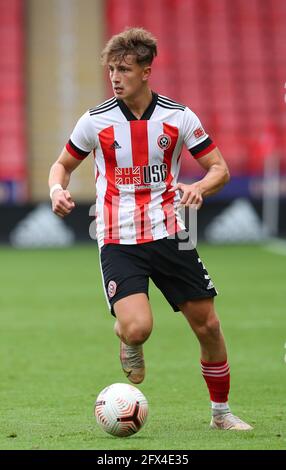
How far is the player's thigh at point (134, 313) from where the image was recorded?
5.82m

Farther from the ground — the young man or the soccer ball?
the young man

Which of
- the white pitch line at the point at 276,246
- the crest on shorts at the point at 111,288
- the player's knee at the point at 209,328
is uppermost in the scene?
the crest on shorts at the point at 111,288

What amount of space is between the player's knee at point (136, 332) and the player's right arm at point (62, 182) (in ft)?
2.25

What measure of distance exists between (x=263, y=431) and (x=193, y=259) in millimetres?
995

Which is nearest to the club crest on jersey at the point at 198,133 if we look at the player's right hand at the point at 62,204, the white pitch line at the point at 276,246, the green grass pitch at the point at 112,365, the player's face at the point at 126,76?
the player's face at the point at 126,76

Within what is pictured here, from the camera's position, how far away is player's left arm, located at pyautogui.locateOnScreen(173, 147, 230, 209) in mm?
5715

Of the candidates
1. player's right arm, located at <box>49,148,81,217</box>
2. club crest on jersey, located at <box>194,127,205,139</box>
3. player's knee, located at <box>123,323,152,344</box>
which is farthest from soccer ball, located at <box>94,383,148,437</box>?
club crest on jersey, located at <box>194,127,205,139</box>

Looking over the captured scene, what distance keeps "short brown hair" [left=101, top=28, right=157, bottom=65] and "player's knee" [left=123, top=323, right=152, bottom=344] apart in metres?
1.41

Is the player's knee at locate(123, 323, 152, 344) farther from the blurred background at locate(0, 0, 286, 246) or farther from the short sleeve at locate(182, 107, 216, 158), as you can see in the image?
the blurred background at locate(0, 0, 286, 246)

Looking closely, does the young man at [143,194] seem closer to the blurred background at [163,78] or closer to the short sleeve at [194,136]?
the short sleeve at [194,136]

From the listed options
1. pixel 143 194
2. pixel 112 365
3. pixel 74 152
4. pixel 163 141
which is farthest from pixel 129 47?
pixel 112 365

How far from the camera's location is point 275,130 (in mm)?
25453
